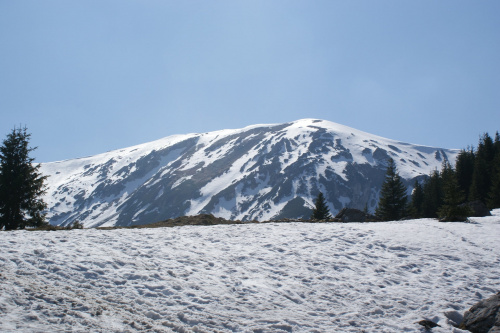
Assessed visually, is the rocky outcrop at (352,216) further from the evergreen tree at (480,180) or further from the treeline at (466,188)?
the evergreen tree at (480,180)

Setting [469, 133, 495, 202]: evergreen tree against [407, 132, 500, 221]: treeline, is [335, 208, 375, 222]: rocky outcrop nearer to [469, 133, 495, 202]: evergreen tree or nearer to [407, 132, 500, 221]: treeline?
[407, 132, 500, 221]: treeline

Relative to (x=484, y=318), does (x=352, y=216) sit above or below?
above

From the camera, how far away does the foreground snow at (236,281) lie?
8.61m

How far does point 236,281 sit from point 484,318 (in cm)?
739

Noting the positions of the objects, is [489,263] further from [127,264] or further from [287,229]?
[127,264]

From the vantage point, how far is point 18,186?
23.7m

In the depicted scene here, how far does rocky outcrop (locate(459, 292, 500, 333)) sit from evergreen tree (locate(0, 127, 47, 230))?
26.9 m

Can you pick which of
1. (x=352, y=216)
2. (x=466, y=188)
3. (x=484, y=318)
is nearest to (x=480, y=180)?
(x=466, y=188)

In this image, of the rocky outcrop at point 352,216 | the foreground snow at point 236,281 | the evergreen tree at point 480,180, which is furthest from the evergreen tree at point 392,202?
the foreground snow at point 236,281

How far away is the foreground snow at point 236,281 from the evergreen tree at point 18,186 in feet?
36.5

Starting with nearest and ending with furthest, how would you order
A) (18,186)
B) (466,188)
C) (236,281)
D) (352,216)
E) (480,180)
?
(236,281) < (18,186) < (352,216) < (480,180) < (466,188)

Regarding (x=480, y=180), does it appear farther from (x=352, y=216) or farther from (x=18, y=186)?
(x=18, y=186)

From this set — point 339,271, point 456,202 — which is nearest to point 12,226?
point 339,271

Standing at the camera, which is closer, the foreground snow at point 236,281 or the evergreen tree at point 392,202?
the foreground snow at point 236,281
